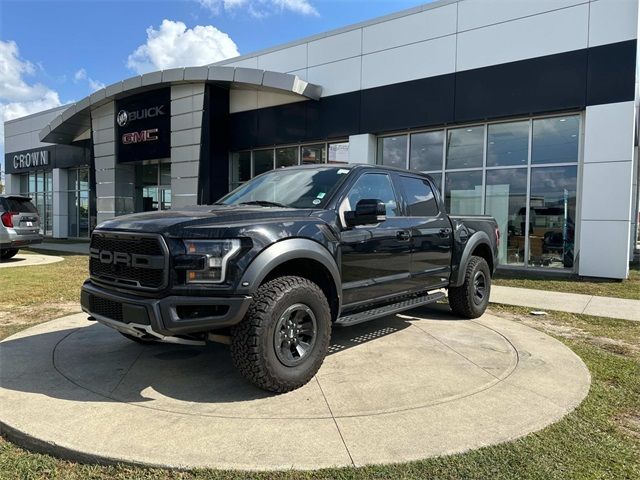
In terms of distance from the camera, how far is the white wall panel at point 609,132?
10102 mm

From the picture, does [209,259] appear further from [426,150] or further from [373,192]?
[426,150]

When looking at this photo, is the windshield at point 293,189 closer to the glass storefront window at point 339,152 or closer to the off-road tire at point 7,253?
the glass storefront window at point 339,152

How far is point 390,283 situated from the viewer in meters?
4.90

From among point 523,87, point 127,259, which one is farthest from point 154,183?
point 127,259

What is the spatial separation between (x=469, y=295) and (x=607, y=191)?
6170mm

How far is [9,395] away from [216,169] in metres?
13.9

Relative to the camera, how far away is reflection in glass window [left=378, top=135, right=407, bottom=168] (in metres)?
13.8

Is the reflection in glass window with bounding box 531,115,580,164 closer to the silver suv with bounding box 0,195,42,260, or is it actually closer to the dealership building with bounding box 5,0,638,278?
the dealership building with bounding box 5,0,638,278

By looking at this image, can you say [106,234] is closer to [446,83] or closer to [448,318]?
[448,318]

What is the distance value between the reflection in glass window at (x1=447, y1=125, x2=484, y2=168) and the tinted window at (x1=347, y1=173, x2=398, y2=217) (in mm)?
8169

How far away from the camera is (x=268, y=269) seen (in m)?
3.59

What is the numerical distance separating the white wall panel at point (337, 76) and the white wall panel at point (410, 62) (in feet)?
0.99

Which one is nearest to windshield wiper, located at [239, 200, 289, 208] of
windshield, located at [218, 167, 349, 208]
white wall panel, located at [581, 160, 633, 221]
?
windshield, located at [218, 167, 349, 208]

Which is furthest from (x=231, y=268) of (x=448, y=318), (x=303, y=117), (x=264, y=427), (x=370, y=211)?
(x=303, y=117)
